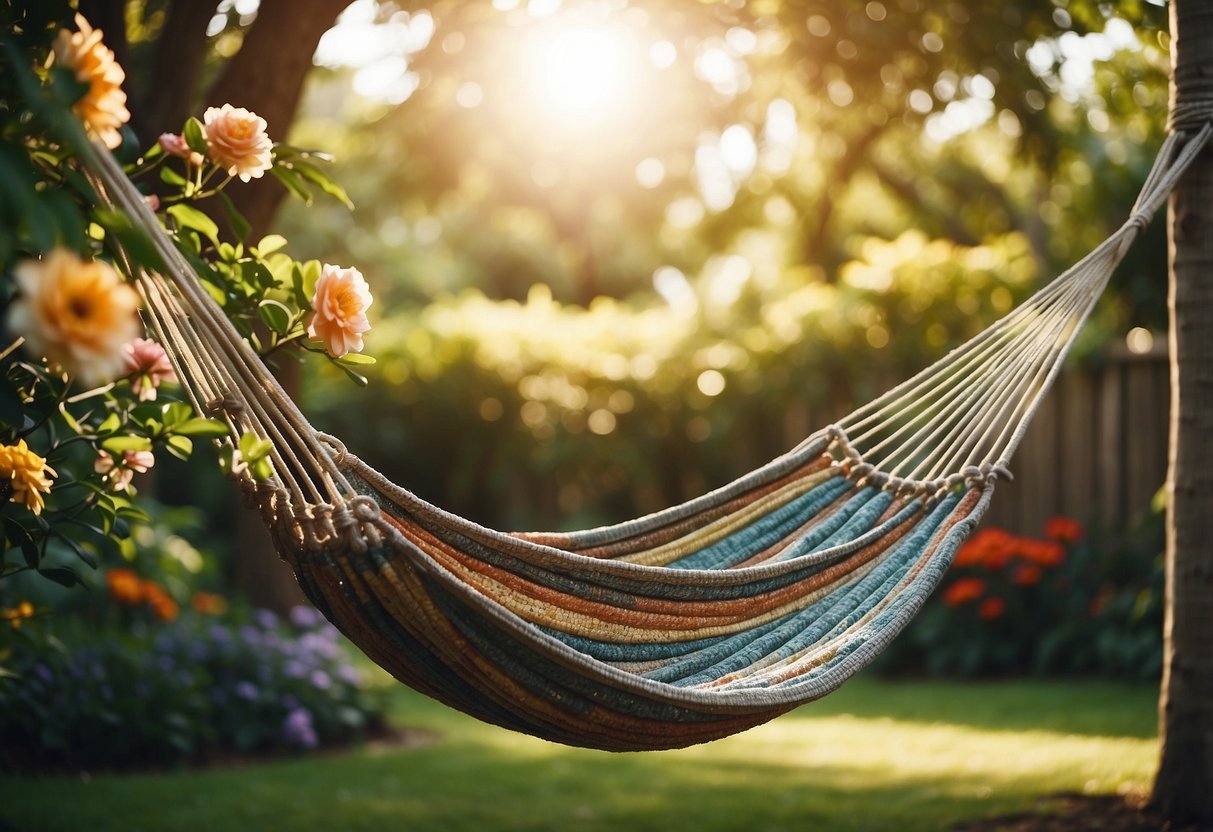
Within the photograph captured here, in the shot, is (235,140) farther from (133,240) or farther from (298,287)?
(133,240)

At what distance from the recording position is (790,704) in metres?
1.65

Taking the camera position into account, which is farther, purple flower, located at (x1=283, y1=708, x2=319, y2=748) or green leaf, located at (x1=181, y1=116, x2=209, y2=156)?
purple flower, located at (x1=283, y1=708, x2=319, y2=748)

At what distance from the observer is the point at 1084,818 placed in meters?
2.33

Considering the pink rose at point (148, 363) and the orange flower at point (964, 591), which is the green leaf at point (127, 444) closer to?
the pink rose at point (148, 363)

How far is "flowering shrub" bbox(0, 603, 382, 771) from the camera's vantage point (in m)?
3.02

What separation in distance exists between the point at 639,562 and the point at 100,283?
1162mm

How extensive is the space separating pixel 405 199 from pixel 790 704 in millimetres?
8043

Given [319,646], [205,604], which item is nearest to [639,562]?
[319,646]

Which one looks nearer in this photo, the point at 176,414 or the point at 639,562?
the point at 176,414

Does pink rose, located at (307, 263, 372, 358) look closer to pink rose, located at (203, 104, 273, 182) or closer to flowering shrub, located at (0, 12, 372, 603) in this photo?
flowering shrub, located at (0, 12, 372, 603)

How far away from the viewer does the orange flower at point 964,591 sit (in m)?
4.37

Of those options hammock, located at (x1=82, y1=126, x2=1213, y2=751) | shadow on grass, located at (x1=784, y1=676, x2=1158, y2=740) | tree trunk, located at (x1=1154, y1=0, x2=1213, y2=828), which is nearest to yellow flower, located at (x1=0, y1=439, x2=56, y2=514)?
hammock, located at (x1=82, y1=126, x2=1213, y2=751)

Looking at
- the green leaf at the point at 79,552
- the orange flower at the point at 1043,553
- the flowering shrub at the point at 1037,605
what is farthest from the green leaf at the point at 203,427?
the orange flower at the point at 1043,553

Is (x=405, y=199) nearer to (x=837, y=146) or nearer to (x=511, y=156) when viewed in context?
A: (x=511, y=156)
